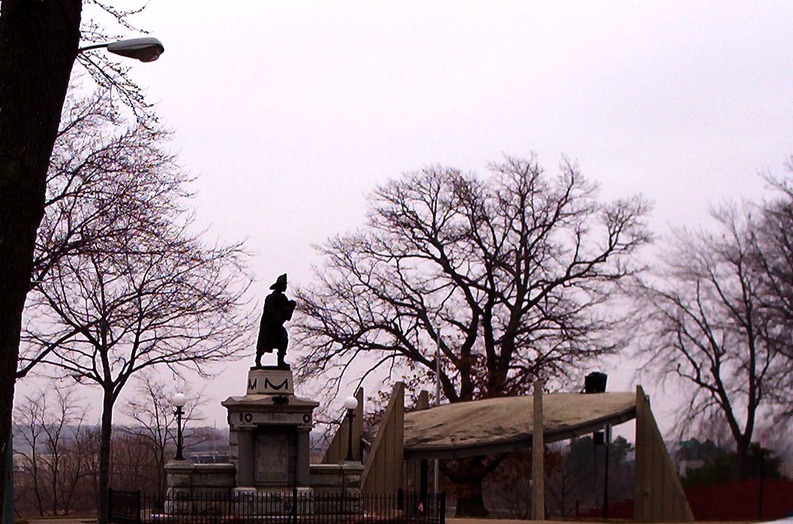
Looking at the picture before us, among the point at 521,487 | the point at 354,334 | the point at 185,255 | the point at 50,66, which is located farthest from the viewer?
the point at 521,487

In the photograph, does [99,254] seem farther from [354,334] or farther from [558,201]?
[558,201]

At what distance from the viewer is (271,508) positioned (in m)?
21.8

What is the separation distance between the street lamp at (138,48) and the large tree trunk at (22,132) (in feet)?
7.88

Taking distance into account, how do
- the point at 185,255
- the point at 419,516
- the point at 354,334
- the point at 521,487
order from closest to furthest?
the point at 419,516
the point at 185,255
the point at 354,334
the point at 521,487

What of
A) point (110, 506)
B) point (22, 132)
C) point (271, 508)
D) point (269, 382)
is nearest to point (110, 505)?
point (110, 506)

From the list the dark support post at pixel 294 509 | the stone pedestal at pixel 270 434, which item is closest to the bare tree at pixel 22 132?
the dark support post at pixel 294 509

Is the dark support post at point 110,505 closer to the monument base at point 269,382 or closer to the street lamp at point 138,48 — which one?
the monument base at point 269,382

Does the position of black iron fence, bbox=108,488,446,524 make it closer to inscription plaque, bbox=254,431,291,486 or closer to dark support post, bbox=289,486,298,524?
dark support post, bbox=289,486,298,524

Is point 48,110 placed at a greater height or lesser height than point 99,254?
lesser

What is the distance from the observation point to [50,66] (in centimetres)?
699

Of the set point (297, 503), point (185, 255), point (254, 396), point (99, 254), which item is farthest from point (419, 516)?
point (185, 255)

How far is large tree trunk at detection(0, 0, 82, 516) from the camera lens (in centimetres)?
675

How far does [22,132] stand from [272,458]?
16.4 meters

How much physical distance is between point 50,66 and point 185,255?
2090cm
